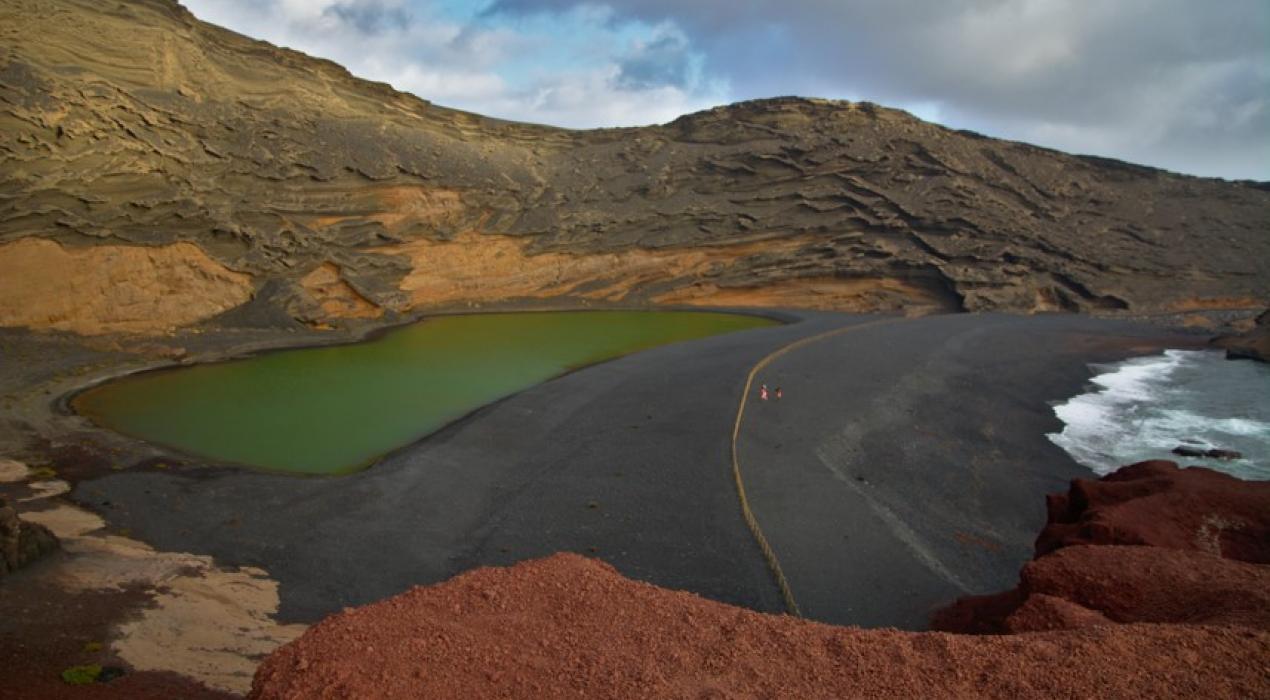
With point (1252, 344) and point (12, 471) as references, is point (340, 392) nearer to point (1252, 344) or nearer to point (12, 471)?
point (12, 471)

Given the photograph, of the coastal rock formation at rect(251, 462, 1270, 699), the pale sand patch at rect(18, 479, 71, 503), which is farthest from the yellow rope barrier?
the pale sand patch at rect(18, 479, 71, 503)

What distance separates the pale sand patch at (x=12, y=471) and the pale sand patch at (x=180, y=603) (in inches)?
81.4

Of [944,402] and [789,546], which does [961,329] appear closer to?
[944,402]

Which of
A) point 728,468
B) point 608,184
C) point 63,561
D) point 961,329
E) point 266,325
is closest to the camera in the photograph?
point 63,561

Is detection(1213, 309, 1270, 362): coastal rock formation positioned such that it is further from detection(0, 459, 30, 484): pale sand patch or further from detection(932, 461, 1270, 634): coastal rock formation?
detection(0, 459, 30, 484): pale sand patch

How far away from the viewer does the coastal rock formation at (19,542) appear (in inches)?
330

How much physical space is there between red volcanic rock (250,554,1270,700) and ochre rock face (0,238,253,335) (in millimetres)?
22874

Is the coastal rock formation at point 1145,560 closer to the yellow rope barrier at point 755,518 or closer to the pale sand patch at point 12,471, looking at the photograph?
the yellow rope barrier at point 755,518

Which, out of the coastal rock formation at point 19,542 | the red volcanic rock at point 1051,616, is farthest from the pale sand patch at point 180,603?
the red volcanic rock at point 1051,616

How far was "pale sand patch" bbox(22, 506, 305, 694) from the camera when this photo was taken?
6.93 m

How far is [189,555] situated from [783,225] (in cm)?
3338

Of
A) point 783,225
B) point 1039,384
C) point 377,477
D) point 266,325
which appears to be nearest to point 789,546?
point 377,477

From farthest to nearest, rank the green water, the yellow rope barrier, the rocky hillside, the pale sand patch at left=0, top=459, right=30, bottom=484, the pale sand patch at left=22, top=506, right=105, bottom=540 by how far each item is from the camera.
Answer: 1. the rocky hillside
2. the green water
3. the pale sand patch at left=0, top=459, right=30, bottom=484
4. the pale sand patch at left=22, top=506, right=105, bottom=540
5. the yellow rope barrier

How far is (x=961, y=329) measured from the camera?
94.6ft
